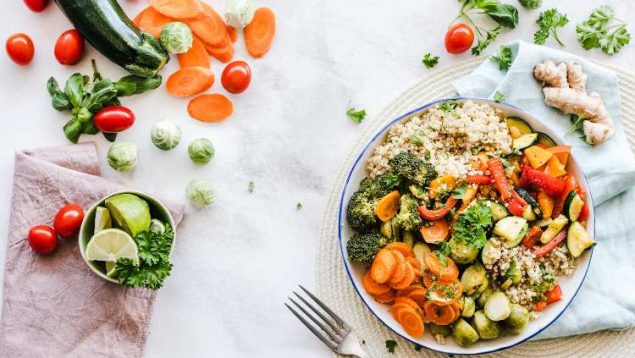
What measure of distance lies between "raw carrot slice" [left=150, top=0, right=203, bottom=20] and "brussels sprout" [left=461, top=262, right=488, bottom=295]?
2.20 meters

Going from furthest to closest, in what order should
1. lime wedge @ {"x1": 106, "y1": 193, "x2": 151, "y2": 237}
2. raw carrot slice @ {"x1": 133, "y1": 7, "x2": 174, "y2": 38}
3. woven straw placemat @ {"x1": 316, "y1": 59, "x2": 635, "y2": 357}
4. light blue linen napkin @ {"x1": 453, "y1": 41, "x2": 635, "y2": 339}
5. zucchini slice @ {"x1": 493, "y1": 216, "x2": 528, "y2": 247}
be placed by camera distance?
raw carrot slice @ {"x1": 133, "y1": 7, "x2": 174, "y2": 38} → woven straw placemat @ {"x1": 316, "y1": 59, "x2": 635, "y2": 357} → light blue linen napkin @ {"x1": 453, "y1": 41, "x2": 635, "y2": 339} → lime wedge @ {"x1": 106, "y1": 193, "x2": 151, "y2": 237} → zucchini slice @ {"x1": 493, "y1": 216, "x2": 528, "y2": 247}

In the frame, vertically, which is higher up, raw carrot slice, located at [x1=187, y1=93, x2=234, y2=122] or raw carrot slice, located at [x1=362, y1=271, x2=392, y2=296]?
raw carrot slice, located at [x1=187, y1=93, x2=234, y2=122]

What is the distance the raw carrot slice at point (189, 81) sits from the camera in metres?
3.88

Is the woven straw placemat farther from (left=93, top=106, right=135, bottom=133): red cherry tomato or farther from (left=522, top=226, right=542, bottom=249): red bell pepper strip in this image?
(left=93, top=106, right=135, bottom=133): red cherry tomato

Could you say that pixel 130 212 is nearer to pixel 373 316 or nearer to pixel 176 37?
pixel 176 37

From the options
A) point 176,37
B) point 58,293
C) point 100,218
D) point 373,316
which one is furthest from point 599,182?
point 58,293

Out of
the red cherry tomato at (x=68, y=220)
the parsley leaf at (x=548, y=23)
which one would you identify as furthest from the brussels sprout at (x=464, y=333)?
the red cherry tomato at (x=68, y=220)

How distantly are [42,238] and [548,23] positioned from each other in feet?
10.5

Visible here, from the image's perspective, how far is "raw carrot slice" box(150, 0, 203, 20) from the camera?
3.88m

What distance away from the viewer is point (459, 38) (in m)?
3.77

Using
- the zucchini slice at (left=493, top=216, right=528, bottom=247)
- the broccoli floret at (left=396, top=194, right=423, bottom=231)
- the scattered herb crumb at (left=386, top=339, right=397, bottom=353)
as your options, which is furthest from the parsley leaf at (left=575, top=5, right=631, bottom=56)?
the scattered herb crumb at (left=386, top=339, right=397, bottom=353)

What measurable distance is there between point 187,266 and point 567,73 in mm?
2528

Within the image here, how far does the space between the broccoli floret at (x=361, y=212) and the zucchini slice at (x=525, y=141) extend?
83 cm

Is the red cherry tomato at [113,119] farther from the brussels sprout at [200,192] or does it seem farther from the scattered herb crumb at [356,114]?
the scattered herb crumb at [356,114]
